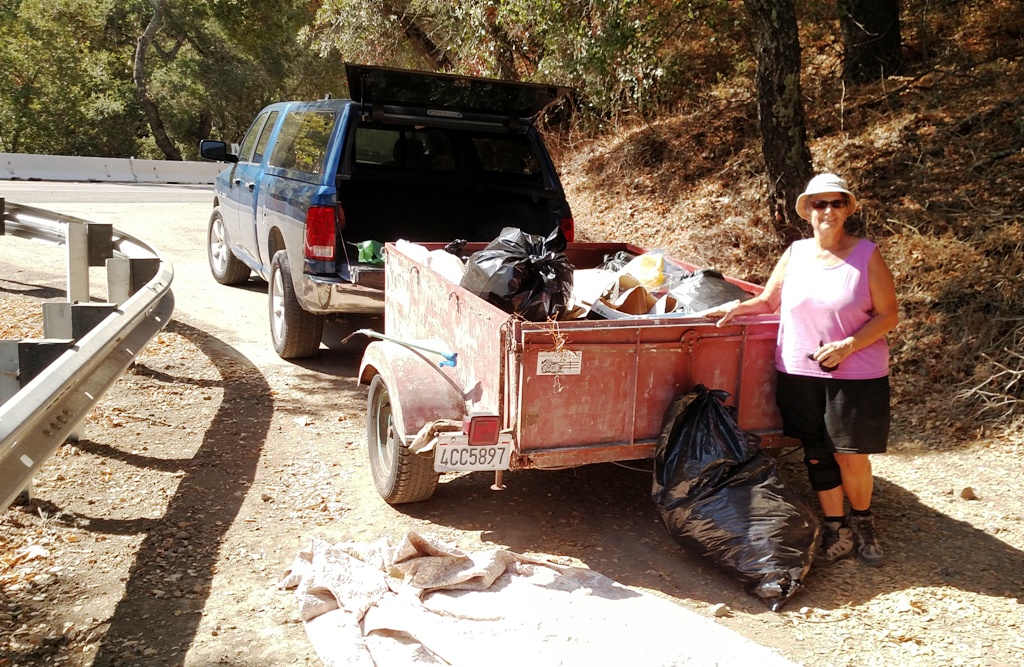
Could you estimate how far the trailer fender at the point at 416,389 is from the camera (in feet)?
14.2

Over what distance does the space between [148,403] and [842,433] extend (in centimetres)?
460

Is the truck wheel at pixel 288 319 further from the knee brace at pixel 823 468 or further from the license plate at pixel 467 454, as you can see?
the knee brace at pixel 823 468

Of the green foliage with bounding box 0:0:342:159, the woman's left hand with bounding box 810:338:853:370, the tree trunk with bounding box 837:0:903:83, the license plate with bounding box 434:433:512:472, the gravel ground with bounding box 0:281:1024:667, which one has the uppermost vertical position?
the green foliage with bounding box 0:0:342:159

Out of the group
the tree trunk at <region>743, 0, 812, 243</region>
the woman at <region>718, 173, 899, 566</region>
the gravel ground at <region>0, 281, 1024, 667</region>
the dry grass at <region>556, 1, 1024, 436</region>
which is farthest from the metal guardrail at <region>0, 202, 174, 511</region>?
the tree trunk at <region>743, 0, 812, 243</region>

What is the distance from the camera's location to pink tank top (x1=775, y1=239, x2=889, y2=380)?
13.4ft

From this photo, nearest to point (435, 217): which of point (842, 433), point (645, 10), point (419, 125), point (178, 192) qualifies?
point (419, 125)

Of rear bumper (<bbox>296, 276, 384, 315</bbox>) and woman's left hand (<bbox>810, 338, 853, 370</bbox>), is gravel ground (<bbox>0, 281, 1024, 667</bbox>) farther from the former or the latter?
woman's left hand (<bbox>810, 338, 853, 370</bbox>)

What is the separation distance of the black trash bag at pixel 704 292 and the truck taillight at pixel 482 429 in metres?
1.44

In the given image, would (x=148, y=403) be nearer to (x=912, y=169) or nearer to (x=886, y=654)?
(x=886, y=654)

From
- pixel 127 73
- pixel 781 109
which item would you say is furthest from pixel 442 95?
pixel 127 73

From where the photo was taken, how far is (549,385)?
401 centimetres

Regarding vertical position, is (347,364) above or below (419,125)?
below

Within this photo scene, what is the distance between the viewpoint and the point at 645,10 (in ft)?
40.0

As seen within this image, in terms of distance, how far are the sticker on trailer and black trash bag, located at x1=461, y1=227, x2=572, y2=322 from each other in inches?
16.6
